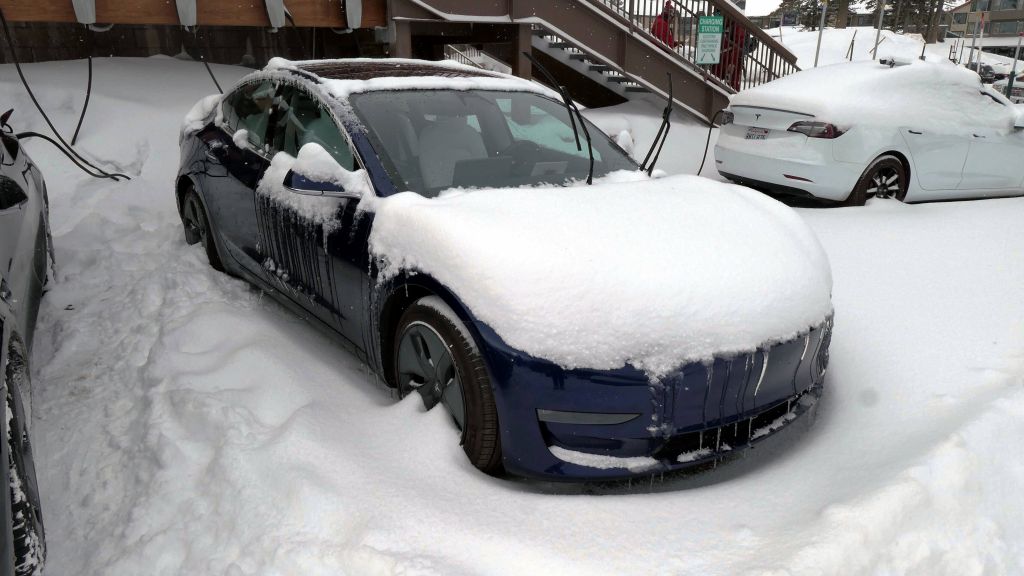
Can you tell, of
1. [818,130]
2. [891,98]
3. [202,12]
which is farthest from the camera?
[202,12]

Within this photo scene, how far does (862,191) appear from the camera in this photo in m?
6.27

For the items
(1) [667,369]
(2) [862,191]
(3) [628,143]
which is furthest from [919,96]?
(1) [667,369]

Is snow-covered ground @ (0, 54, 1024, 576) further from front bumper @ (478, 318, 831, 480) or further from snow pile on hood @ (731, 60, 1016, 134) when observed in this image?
snow pile on hood @ (731, 60, 1016, 134)

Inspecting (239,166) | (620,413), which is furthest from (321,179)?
(620,413)

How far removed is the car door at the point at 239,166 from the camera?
377 centimetres

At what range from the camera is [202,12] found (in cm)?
738

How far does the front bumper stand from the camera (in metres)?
2.21

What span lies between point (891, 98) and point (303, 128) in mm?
5566

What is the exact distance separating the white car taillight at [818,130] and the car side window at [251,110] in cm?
460

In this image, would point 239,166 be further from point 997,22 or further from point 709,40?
point 997,22

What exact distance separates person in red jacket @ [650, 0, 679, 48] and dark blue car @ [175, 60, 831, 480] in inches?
277

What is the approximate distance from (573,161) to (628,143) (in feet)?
2.09

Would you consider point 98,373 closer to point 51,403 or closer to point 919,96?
point 51,403

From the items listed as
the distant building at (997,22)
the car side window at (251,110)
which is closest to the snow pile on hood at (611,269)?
the car side window at (251,110)
